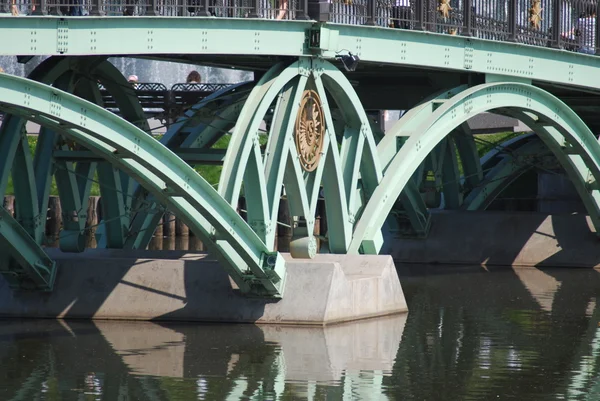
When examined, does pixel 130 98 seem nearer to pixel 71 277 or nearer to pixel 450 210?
pixel 71 277

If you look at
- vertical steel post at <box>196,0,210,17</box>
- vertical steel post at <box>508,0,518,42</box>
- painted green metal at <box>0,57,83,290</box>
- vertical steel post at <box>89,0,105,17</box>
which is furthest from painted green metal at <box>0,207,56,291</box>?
vertical steel post at <box>508,0,518,42</box>

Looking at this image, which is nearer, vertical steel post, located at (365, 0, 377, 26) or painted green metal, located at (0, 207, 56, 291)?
painted green metal, located at (0, 207, 56, 291)

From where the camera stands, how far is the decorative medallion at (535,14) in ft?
105

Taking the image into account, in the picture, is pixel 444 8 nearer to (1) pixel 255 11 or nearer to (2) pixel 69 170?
(1) pixel 255 11

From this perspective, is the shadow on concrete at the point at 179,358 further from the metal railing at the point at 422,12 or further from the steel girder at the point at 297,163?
the metal railing at the point at 422,12

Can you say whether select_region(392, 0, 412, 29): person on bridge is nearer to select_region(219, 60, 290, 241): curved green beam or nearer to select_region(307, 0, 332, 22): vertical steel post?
select_region(307, 0, 332, 22): vertical steel post

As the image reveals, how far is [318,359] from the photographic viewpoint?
70.8 feet

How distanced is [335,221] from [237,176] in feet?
13.2

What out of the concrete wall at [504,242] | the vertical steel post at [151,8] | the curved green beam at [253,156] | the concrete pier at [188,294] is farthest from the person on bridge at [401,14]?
the concrete wall at [504,242]

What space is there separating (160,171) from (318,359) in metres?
3.46

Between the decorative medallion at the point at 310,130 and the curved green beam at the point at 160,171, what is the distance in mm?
2026

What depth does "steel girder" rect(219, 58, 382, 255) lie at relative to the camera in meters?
23.8

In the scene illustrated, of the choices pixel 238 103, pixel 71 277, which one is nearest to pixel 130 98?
pixel 238 103

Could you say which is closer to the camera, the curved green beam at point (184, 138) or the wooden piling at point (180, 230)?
the curved green beam at point (184, 138)
